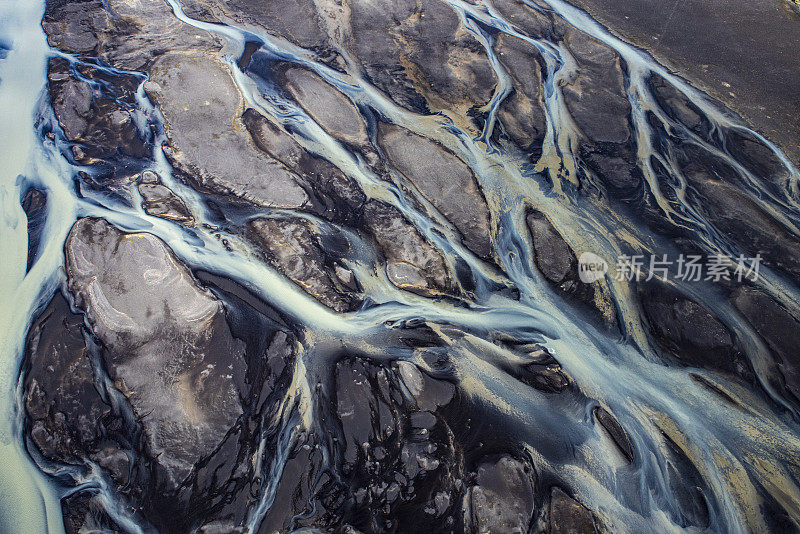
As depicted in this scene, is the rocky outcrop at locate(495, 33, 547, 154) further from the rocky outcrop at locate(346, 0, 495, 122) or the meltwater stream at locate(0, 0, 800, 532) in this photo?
the rocky outcrop at locate(346, 0, 495, 122)

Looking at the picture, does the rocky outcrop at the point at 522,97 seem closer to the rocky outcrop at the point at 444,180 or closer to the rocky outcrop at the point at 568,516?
the rocky outcrop at the point at 444,180

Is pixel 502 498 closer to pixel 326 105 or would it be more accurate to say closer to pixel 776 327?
pixel 776 327

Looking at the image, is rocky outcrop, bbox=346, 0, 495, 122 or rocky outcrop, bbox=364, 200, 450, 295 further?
rocky outcrop, bbox=346, 0, 495, 122

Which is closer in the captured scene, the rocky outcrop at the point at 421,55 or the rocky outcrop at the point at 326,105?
the rocky outcrop at the point at 326,105

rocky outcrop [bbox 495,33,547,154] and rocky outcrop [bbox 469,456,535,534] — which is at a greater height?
rocky outcrop [bbox 495,33,547,154]

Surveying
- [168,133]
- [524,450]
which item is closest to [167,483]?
[524,450]

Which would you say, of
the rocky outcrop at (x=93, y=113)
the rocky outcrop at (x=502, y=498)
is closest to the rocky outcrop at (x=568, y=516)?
the rocky outcrop at (x=502, y=498)

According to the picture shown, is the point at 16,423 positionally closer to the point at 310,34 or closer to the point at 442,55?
the point at 310,34

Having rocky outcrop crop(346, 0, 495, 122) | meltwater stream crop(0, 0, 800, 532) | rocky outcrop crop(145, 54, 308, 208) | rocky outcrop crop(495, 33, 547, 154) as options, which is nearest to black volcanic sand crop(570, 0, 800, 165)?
meltwater stream crop(0, 0, 800, 532)
